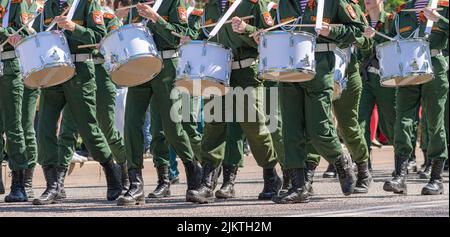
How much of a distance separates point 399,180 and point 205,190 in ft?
5.66

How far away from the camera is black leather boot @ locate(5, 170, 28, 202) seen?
10438 mm

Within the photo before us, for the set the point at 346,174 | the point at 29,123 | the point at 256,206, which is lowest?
the point at 256,206

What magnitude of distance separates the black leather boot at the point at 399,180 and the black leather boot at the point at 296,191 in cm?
101

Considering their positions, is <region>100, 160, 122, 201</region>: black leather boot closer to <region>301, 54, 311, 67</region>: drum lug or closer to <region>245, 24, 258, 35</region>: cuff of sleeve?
<region>245, 24, 258, 35</region>: cuff of sleeve

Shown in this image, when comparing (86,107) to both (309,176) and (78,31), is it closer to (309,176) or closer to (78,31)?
(78,31)

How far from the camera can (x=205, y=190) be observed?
31.8 ft

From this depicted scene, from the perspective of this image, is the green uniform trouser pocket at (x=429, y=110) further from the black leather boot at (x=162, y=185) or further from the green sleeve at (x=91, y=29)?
the green sleeve at (x=91, y=29)

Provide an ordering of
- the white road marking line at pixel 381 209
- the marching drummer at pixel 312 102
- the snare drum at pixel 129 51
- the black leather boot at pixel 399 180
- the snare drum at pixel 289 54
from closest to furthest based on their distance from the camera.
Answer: the white road marking line at pixel 381 209 → the snare drum at pixel 289 54 → the snare drum at pixel 129 51 → the marching drummer at pixel 312 102 → the black leather boot at pixel 399 180

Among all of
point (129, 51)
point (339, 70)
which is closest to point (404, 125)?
point (339, 70)

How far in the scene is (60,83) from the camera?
379 inches

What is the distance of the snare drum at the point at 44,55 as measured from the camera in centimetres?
912

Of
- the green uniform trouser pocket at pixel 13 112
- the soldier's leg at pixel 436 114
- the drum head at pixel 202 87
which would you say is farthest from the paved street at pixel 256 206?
the drum head at pixel 202 87
